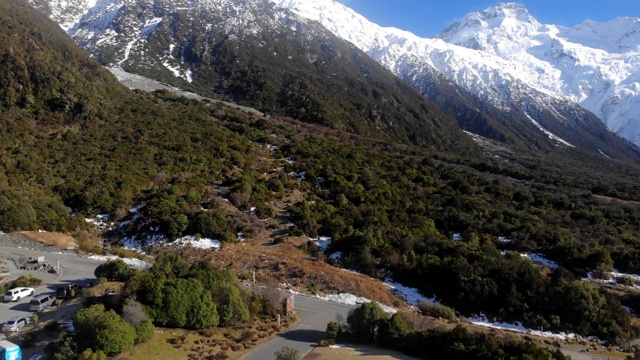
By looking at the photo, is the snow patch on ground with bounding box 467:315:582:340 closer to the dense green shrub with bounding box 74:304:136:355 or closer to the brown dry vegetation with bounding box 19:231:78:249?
the dense green shrub with bounding box 74:304:136:355

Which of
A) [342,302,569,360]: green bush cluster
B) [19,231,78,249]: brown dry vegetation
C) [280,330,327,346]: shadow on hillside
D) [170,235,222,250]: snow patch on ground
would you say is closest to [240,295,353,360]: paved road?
[280,330,327,346]: shadow on hillside

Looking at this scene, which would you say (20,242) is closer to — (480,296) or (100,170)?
(100,170)

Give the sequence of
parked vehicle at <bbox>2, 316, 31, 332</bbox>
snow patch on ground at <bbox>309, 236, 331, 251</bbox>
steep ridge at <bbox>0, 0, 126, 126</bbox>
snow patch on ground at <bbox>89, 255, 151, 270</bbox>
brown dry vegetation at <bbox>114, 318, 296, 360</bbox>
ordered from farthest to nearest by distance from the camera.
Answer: steep ridge at <bbox>0, 0, 126, 126</bbox> → snow patch on ground at <bbox>309, 236, 331, 251</bbox> → snow patch on ground at <bbox>89, 255, 151, 270</bbox> → parked vehicle at <bbox>2, 316, 31, 332</bbox> → brown dry vegetation at <bbox>114, 318, 296, 360</bbox>

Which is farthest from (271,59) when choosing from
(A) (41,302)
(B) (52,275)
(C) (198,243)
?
(A) (41,302)

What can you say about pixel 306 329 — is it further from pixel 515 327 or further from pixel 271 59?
pixel 271 59

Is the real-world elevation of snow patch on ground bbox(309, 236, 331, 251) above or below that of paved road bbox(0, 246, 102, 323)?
above

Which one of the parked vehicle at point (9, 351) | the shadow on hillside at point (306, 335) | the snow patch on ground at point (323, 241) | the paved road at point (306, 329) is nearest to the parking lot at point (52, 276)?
the parked vehicle at point (9, 351)

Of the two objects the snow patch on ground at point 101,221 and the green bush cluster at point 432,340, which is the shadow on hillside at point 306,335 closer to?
the green bush cluster at point 432,340
